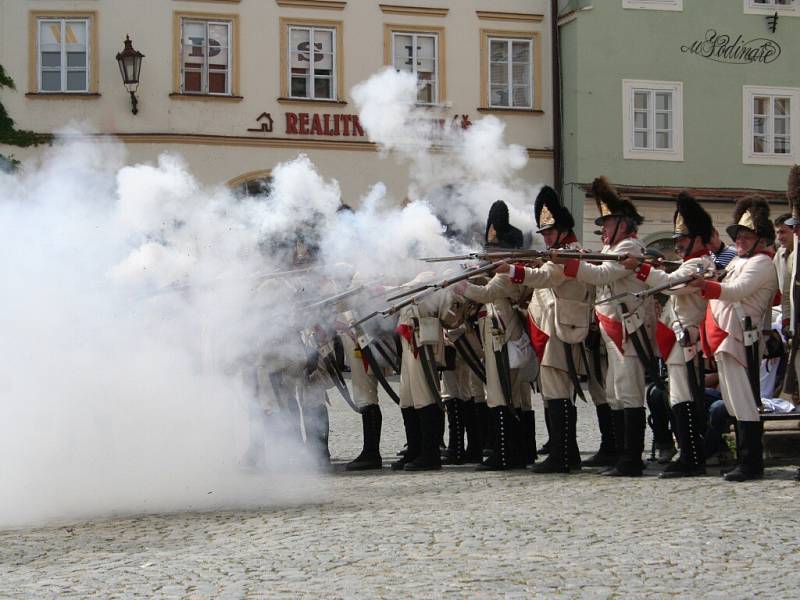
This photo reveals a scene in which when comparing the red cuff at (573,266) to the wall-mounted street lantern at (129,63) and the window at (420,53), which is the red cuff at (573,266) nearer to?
the wall-mounted street lantern at (129,63)

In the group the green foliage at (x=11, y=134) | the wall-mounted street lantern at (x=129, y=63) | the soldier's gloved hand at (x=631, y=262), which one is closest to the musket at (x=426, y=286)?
the soldier's gloved hand at (x=631, y=262)

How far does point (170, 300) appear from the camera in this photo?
10.2 m

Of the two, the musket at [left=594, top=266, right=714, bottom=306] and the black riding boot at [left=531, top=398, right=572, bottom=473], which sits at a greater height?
the musket at [left=594, top=266, right=714, bottom=306]

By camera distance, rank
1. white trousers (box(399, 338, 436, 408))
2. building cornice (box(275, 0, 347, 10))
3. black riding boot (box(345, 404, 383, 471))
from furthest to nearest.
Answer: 1. building cornice (box(275, 0, 347, 10))
2. black riding boot (box(345, 404, 383, 471))
3. white trousers (box(399, 338, 436, 408))

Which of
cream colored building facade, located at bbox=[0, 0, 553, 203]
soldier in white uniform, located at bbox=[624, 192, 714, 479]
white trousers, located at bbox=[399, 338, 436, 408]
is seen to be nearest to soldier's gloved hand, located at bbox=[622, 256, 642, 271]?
soldier in white uniform, located at bbox=[624, 192, 714, 479]

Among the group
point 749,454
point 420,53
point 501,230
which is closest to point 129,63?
point 420,53

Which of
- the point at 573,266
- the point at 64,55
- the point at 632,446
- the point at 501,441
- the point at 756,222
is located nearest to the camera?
the point at 756,222

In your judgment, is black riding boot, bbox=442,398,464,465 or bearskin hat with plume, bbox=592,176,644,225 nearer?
bearskin hat with plume, bbox=592,176,644,225

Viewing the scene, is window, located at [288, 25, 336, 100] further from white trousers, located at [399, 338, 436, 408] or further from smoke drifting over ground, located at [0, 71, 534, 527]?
white trousers, located at [399, 338, 436, 408]

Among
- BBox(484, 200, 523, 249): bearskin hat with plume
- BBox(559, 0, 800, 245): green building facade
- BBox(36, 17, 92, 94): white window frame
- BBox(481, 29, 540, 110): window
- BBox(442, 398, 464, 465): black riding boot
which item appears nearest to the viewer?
BBox(484, 200, 523, 249): bearskin hat with plume

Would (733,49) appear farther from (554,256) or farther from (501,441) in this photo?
(554,256)

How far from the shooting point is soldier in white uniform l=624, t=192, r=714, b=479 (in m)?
9.11

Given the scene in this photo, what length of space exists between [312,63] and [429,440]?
602 inches

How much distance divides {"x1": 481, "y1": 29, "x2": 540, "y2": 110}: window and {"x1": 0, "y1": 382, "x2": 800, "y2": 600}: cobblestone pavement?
17295 mm
